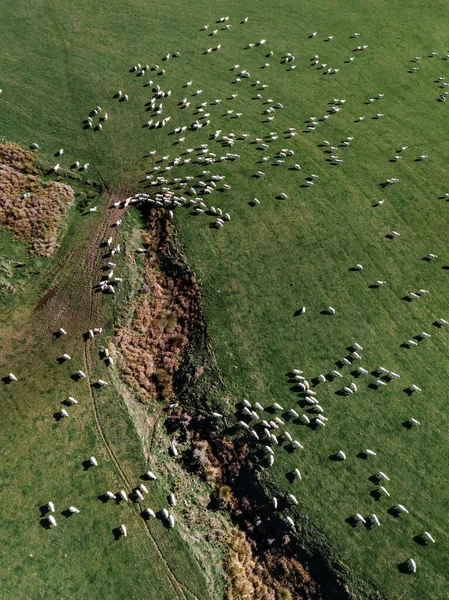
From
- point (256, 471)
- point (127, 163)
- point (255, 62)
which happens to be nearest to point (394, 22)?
point (255, 62)

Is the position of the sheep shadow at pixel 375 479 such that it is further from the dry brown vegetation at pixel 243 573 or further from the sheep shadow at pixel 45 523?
the sheep shadow at pixel 45 523

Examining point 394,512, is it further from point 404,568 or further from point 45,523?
point 45,523

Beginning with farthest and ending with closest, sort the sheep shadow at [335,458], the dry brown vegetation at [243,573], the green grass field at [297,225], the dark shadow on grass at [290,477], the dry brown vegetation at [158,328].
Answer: the dry brown vegetation at [158,328] → the sheep shadow at [335,458] → the dark shadow on grass at [290,477] → the green grass field at [297,225] → the dry brown vegetation at [243,573]

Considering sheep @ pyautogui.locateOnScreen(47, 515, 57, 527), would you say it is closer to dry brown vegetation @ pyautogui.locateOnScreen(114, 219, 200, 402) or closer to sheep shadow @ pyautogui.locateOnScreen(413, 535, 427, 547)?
dry brown vegetation @ pyautogui.locateOnScreen(114, 219, 200, 402)

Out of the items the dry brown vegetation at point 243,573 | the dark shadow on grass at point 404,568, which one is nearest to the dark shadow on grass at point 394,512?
the dark shadow on grass at point 404,568

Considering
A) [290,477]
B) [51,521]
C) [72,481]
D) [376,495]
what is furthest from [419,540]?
[51,521]

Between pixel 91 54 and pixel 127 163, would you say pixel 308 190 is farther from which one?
pixel 91 54

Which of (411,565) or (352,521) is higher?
(352,521)
